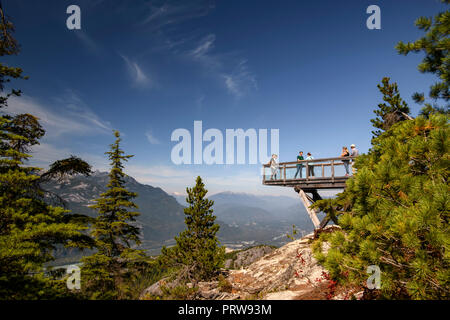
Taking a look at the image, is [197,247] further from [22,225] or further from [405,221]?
[405,221]

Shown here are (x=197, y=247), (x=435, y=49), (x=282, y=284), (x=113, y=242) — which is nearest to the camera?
(x=435, y=49)

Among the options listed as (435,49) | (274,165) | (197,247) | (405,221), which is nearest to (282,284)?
(197,247)

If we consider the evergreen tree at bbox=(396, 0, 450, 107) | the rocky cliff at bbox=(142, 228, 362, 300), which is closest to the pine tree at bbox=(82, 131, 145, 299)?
the rocky cliff at bbox=(142, 228, 362, 300)

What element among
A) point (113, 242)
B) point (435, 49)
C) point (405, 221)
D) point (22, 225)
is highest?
point (435, 49)

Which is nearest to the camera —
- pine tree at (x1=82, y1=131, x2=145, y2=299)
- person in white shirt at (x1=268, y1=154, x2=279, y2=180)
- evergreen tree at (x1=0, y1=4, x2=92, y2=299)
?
evergreen tree at (x1=0, y1=4, x2=92, y2=299)

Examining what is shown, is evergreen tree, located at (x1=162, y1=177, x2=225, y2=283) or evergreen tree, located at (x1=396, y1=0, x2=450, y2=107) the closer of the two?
evergreen tree, located at (x1=396, y1=0, x2=450, y2=107)

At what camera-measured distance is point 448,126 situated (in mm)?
2771

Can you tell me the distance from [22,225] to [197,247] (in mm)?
7854

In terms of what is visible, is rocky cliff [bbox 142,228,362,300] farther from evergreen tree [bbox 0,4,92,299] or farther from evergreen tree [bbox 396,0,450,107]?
evergreen tree [bbox 396,0,450,107]

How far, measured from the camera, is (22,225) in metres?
6.66

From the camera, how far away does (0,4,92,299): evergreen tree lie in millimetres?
5188

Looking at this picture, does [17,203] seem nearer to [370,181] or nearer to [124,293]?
[124,293]

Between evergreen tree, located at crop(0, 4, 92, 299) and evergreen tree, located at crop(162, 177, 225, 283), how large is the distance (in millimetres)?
4800
